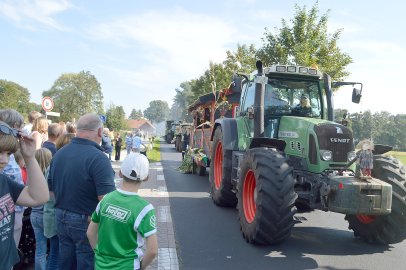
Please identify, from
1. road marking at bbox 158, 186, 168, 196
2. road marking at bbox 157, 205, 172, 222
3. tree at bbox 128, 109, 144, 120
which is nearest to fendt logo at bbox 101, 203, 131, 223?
road marking at bbox 157, 205, 172, 222

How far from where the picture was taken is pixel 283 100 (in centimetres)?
706

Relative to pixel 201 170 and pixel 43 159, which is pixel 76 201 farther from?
pixel 201 170

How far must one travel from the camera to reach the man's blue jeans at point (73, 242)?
3.20m

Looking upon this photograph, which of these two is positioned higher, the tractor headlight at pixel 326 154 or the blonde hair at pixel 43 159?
the tractor headlight at pixel 326 154

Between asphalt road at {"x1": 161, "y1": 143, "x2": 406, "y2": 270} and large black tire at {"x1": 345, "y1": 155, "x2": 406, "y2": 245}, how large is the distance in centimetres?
18

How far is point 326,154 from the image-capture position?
5777 mm

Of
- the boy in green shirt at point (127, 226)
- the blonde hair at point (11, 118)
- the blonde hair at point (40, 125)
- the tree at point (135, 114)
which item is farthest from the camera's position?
the tree at point (135, 114)

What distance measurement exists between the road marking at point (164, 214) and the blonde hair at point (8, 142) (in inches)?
193

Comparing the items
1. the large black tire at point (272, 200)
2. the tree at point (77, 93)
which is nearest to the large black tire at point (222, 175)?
the large black tire at point (272, 200)

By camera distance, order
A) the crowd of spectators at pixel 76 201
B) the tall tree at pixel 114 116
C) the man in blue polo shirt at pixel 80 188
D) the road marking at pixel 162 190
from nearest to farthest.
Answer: the crowd of spectators at pixel 76 201
the man in blue polo shirt at pixel 80 188
the road marking at pixel 162 190
the tall tree at pixel 114 116

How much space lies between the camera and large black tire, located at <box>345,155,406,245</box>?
5.36m

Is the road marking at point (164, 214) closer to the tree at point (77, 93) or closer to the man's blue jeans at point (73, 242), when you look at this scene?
the man's blue jeans at point (73, 242)

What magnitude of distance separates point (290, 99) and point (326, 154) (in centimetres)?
161

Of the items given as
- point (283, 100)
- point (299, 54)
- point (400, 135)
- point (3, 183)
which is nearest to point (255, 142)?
point (283, 100)
